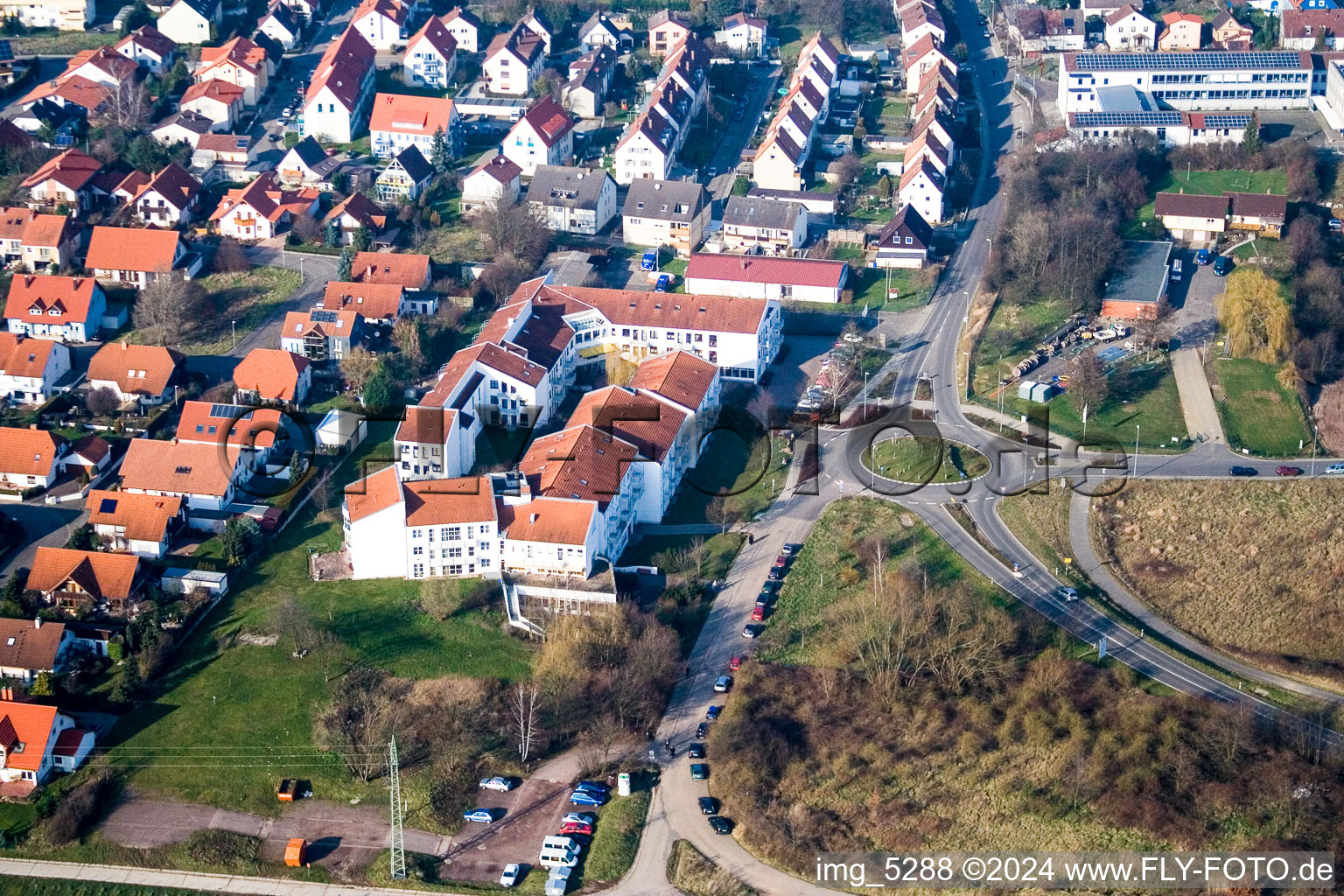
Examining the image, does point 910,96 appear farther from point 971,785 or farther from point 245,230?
point 971,785

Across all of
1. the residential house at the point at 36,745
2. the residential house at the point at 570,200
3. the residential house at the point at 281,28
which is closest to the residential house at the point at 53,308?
the residential house at the point at 570,200

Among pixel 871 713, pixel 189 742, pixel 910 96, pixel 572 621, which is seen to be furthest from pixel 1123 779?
pixel 910 96

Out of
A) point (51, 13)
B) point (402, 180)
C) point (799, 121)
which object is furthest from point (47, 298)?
point (799, 121)

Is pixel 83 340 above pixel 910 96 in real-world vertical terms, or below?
below

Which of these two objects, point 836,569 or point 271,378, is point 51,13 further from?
point 836,569

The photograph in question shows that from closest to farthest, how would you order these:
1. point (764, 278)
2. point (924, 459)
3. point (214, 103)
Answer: point (924, 459), point (764, 278), point (214, 103)

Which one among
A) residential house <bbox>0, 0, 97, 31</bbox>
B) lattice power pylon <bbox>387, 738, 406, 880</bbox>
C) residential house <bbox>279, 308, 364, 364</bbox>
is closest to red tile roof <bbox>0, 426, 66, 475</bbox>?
residential house <bbox>279, 308, 364, 364</bbox>

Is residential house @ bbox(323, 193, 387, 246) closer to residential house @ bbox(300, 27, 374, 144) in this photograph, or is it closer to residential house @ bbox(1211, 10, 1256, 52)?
residential house @ bbox(300, 27, 374, 144)
